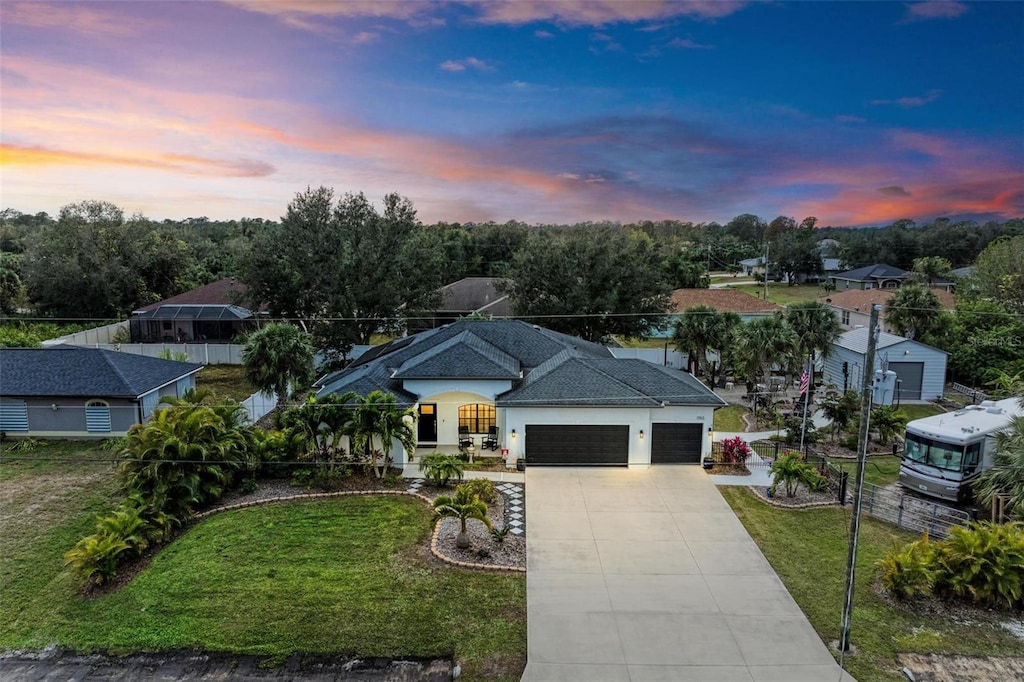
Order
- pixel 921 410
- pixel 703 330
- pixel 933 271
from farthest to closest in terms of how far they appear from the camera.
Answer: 1. pixel 933 271
2. pixel 703 330
3. pixel 921 410

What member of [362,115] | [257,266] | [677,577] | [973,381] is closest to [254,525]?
[677,577]

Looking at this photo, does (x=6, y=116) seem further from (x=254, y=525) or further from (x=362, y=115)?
(x=254, y=525)

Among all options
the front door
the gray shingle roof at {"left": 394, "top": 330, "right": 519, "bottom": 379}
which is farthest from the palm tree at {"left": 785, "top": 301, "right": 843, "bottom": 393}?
the front door

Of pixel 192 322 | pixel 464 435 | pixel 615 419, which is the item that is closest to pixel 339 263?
pixel 192 322

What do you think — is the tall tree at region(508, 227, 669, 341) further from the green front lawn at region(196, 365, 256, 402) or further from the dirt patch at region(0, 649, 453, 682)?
the dirt patch at region(0, 649, 453, 682)

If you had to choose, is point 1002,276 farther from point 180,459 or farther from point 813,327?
point 180,459
